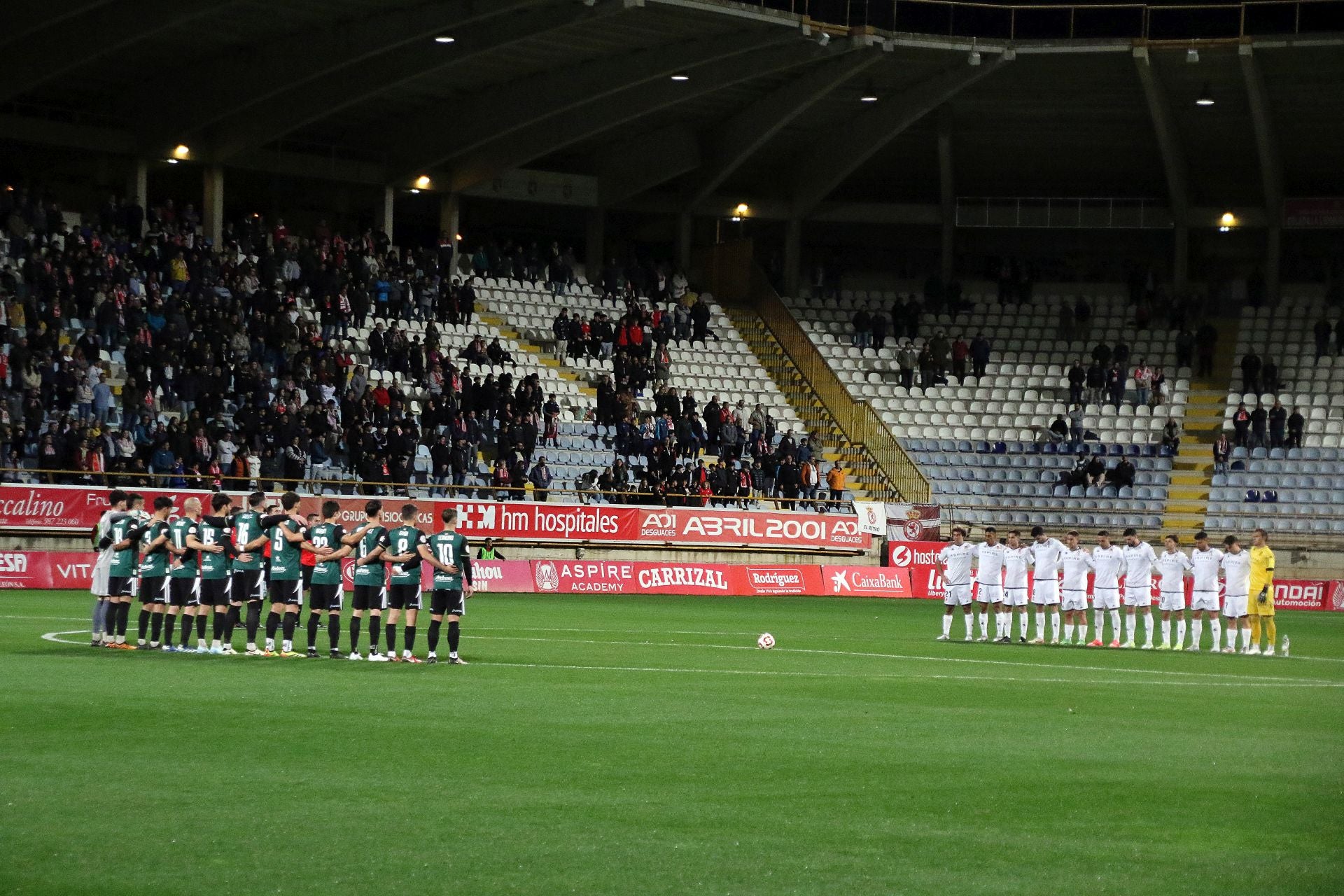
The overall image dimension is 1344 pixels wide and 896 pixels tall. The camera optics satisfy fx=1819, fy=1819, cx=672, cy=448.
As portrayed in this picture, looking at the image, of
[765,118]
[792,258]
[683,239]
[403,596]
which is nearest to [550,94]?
[765,118]

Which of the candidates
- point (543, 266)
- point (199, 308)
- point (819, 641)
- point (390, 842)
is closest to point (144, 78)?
point (199, 308)

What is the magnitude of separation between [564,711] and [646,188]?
124ft

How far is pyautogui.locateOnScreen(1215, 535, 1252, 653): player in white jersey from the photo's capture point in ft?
91.8

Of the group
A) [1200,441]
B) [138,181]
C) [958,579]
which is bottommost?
[958,579]

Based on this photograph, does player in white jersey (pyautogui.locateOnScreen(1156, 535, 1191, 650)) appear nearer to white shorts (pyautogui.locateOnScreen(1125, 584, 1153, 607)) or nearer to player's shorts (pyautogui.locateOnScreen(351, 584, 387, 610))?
white shorts (pyautogui.locateOnScreen(1125, 584, 1153, 607))

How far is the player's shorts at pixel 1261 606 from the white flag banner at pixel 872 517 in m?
16.6

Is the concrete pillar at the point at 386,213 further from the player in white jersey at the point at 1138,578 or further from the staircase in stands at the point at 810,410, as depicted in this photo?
the player in white jersey at the point at 1138,578

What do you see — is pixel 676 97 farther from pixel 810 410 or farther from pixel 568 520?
pixel 568 520

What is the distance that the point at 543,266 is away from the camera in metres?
52.2

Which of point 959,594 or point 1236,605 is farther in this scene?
point 959,594

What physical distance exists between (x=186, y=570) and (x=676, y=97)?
26.9m

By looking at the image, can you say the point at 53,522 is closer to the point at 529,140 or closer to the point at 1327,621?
the point at 529,140

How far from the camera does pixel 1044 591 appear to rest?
29.3 m

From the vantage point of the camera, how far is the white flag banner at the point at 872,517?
44.0 metres
